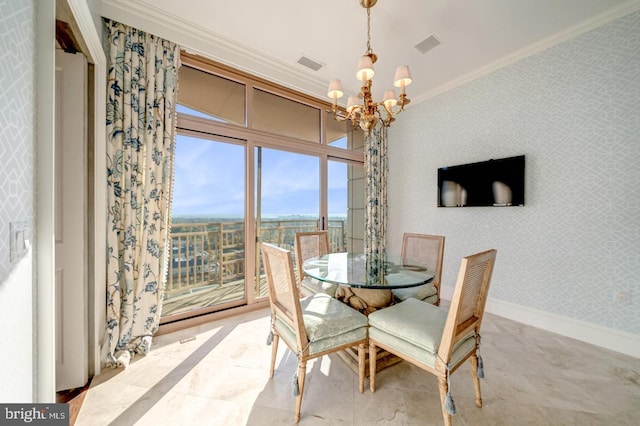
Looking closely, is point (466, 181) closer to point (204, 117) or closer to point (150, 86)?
point (204, 117)

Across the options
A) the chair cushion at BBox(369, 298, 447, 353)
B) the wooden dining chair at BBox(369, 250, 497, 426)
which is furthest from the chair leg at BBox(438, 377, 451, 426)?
the chair cushion at BBox(369, 298, 447, 353)

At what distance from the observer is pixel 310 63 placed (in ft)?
9.24

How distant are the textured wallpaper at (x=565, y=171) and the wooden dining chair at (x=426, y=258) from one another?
3.64 feet

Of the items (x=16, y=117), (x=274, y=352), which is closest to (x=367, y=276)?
(x=274, y=352)

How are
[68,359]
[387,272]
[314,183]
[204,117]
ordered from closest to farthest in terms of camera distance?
1. [68,359]
2. [387,272]
3. [204,117]
4. [314,183]

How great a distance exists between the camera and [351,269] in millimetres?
1974

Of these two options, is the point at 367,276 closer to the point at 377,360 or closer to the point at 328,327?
the point at 328,327

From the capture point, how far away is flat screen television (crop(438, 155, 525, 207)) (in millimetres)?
2678

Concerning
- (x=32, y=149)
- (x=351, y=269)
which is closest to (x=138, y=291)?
(x=32, y=149)

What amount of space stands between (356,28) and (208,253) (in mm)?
3168

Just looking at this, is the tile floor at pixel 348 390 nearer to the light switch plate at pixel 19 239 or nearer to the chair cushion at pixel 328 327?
the chair cushion at pixel 328 327

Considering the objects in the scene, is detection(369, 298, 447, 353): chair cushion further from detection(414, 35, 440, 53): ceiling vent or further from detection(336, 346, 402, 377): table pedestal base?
detection(414, 35, 440, 53): ceiling vent

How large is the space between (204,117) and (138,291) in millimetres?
1825

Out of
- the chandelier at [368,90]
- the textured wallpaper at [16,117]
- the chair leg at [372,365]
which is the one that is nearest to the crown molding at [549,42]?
the chandelier at [368,90]
